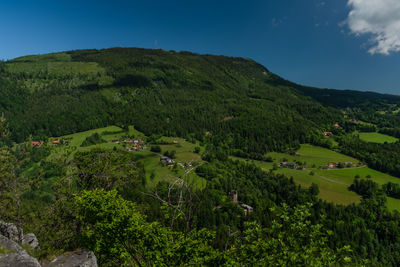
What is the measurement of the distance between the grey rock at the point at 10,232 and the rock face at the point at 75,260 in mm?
5573

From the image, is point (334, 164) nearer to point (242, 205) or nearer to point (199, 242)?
point (242, 205)

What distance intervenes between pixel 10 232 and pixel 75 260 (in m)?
8.45

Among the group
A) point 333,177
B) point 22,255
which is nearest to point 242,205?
point 333,177

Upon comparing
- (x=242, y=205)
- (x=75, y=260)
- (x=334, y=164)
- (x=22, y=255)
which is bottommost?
(x=242, y=205)

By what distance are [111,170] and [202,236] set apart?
21492mm

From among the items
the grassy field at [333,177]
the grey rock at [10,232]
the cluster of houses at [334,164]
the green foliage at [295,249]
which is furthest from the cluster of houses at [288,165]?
the grey rock at [10,232]

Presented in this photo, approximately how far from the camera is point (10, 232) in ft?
73.7

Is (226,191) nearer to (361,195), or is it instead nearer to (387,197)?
(361,195)

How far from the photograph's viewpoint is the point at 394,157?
598 feet

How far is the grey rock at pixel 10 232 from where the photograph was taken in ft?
72.5

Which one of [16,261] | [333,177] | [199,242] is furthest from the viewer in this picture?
[333,177]

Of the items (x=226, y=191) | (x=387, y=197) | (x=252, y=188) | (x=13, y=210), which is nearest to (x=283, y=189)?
(x=252, y=188)

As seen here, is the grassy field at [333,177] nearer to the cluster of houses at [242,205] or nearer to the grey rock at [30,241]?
the cluster of houses at [242,205]

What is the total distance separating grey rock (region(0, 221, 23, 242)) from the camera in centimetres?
2209
